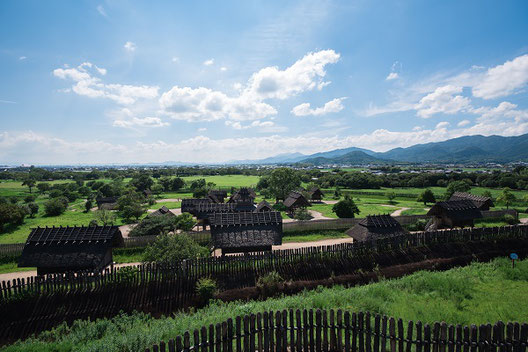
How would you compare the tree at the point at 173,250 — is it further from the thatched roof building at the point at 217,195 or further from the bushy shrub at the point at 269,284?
the thatched roof building at the point at 217,195

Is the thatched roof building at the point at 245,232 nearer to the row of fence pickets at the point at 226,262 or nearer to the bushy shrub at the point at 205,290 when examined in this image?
the row of fence pickets at the point at 226,262

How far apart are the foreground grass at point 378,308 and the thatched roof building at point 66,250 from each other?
7.92 m

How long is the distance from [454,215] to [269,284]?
2559cm

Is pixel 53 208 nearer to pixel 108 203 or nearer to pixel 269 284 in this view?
pixel 108 203

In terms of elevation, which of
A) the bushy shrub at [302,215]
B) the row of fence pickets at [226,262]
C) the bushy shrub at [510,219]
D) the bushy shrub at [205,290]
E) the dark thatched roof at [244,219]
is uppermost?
the dark thatched roof at [244,219]

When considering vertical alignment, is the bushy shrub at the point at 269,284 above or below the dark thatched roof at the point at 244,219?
below

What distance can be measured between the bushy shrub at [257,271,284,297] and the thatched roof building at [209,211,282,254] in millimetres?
6191

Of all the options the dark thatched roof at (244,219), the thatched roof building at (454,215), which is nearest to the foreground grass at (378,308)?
the dark thatched roof at (244,219)

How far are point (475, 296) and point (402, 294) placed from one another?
3.21 m

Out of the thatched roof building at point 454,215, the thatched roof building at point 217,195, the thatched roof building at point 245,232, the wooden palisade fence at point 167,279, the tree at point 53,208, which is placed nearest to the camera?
the wooden palisade fence at point 167,279

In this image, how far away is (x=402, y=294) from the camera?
10.9 m

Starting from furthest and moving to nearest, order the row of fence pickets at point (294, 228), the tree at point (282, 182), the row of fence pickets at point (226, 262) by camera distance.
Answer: the tree at point (282, 182), the row of fence pickets at point (294, 228), the row of fence pickets at point (226, 262)

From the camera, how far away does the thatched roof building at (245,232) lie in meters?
19.2

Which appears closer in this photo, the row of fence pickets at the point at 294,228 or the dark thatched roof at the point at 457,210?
the row of fence pickets at the point at 294,228
